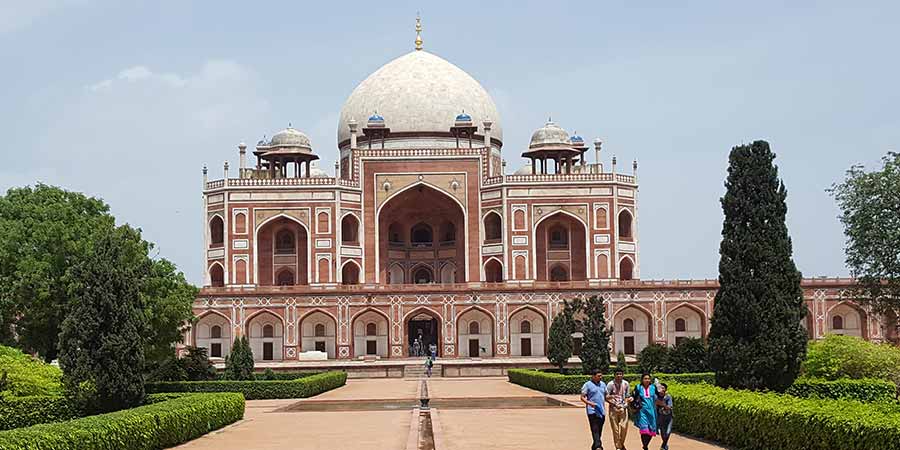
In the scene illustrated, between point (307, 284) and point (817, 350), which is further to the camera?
point (307, 284)

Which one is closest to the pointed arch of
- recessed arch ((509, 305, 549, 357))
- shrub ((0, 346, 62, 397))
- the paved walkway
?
recessed arch ((509, 305, 549, 357))

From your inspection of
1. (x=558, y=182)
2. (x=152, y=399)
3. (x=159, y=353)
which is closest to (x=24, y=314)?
(x=159, y=353)

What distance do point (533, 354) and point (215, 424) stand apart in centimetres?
2538

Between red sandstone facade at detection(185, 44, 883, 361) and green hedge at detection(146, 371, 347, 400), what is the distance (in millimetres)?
14650

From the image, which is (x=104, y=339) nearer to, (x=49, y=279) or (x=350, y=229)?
(x=49, y=279)

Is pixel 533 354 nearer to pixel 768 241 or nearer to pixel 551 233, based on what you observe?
pixel 551 233

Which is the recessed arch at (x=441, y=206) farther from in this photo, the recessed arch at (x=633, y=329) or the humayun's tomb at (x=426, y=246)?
the recessed arch at (x=633, y=329)

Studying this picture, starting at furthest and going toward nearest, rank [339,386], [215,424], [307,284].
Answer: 1. [307,284]
2. [339,386]
3. [215,424]

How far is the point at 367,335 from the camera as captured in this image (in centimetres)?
4131

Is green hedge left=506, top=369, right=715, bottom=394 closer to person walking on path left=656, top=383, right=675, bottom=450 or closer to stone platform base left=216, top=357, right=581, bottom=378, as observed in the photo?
person walking on path left=656, top=383, right=675, bottom=450

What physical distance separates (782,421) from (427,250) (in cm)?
3748

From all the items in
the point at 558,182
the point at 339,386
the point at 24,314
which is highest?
the point at 558,182

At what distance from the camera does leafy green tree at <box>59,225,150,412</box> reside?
54.0 feet

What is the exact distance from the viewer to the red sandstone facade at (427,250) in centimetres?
4056
